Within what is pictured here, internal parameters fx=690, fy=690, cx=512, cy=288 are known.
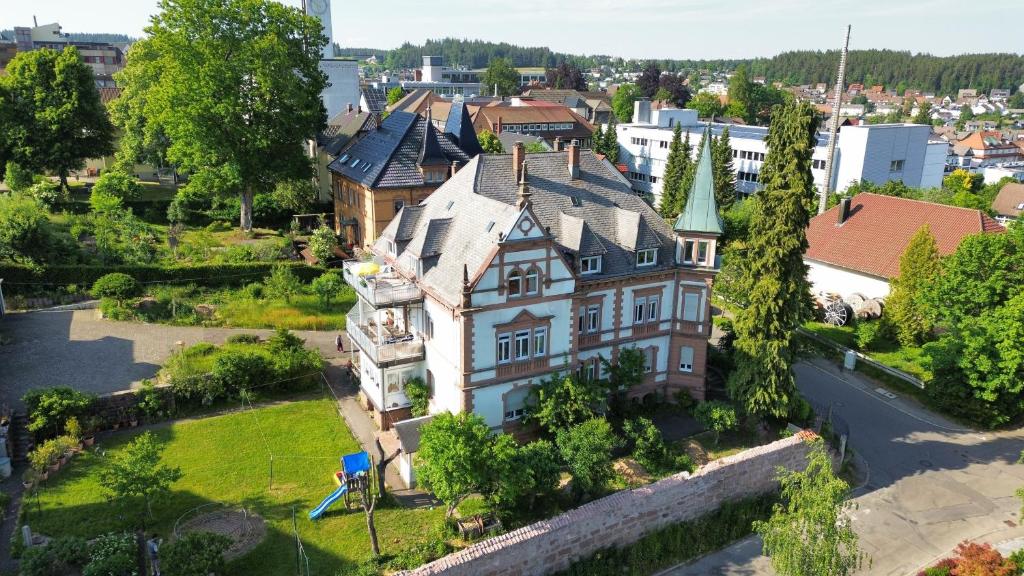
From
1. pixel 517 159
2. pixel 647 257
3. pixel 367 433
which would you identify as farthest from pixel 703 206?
pixel 367 433

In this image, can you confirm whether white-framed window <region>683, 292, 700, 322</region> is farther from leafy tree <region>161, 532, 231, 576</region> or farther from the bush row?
leafy tree <region>161, 532, 231, 576</region>

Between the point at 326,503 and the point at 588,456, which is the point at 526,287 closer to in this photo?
the point at 588,456

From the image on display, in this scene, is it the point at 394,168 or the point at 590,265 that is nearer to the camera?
the point at 590,265

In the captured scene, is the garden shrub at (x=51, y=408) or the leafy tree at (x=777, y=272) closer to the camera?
the garden shrub at (x=51, y=408)

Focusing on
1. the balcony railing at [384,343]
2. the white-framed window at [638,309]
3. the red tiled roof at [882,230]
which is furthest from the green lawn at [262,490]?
the red tiled roof at [882,230]

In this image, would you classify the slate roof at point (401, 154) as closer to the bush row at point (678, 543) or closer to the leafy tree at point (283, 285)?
the leafy tree at point (283, 285)

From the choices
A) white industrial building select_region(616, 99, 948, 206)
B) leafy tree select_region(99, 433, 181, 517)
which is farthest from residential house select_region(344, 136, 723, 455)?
white industrial building select_region(616, 99, 948, 206)

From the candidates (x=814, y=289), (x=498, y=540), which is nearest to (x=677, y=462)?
(x=498, y=540)
